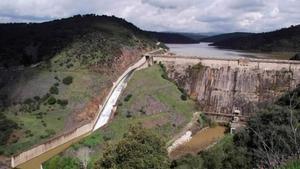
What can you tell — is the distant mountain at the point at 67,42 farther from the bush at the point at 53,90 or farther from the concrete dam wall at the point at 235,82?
the concrete dam wall at the point at 235,82

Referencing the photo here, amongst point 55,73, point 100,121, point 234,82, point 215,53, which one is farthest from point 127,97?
point 215,53

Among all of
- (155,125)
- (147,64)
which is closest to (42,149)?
(155,125)

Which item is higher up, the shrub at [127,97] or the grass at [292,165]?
the grass at [292,165]

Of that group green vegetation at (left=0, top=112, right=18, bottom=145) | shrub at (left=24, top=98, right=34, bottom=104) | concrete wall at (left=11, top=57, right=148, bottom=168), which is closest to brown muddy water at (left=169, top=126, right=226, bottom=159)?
concrete wall at (left=11, top=57, right=148, bottom=168)

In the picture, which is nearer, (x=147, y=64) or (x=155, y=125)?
(x=155, y=125)

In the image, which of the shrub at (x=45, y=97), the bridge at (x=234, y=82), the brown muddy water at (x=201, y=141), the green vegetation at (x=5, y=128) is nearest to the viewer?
the green vegetation at (x=5, y=128)

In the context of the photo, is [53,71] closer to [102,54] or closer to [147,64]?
[102,54]

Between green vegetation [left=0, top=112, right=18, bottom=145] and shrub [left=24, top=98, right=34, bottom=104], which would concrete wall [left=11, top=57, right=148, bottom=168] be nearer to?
green vegetation [left=0, top=112, right=18, bottom=145]

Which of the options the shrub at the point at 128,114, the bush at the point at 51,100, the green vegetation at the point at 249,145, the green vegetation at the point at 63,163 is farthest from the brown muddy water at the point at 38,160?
the green vegetation at the point at 249,145
